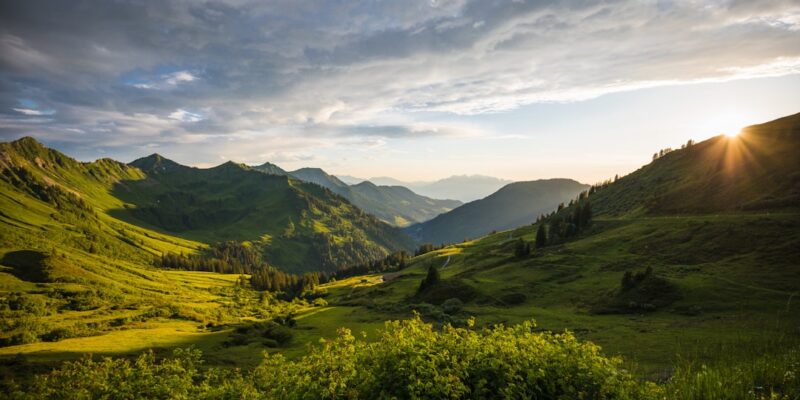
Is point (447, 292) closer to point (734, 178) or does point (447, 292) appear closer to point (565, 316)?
point (565, 316)

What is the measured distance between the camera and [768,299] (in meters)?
54.2

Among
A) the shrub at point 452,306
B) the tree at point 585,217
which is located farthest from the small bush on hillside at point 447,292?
the tree at point 585,217

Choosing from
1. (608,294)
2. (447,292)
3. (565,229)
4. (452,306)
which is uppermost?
(565,229)

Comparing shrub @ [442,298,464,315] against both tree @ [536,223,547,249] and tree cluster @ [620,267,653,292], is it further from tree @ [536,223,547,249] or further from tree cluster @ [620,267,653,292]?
tree @ [536,223,547,249]

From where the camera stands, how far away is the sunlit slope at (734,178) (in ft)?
380

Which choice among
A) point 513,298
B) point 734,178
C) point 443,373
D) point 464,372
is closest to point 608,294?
point 513,298

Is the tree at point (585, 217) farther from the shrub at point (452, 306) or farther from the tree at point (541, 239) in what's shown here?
the shrub at point (452, 306)

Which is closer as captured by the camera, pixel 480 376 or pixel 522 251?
pixel 480 376

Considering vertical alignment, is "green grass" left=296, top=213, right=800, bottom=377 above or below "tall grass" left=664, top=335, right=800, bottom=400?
below

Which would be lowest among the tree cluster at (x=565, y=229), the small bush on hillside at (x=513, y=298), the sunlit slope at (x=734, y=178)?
the small bush on hillside at (x=513, y=298)

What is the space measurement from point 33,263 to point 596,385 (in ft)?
869

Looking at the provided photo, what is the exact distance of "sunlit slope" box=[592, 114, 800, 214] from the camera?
380 feet

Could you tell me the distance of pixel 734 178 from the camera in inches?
5458

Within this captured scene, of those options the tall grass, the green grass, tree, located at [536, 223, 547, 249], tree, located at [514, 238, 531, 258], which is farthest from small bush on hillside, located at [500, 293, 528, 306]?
the tall grass
